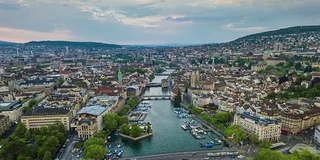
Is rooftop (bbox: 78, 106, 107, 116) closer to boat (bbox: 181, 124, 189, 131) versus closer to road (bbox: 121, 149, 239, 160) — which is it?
boat (bbox: 181, 124, 189, 131)

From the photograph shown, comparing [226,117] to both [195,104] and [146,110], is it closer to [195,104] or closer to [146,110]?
[195,104]

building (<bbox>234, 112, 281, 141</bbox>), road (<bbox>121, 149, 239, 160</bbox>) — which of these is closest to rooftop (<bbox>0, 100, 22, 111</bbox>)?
road (<bbox>121, 149, 239, 160</bbox>)

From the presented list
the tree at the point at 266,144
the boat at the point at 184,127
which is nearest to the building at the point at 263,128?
the tree at the point at 266,144

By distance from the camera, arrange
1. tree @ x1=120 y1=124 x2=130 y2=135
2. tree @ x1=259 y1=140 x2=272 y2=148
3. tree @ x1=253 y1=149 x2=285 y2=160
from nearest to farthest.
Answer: tree @ x1=253 y1=149 x2=285 y2=160 → tree @ x1=259 y1=140 x2=272 y2=148 → tree @ x1=120 y1=124 x2=130 y2=135

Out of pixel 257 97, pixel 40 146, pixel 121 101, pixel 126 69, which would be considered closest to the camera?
pixel 40 146

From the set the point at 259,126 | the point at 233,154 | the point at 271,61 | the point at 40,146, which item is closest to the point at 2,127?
the point at 40,146

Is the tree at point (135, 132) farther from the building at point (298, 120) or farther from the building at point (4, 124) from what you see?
the building at point (298, 120)
